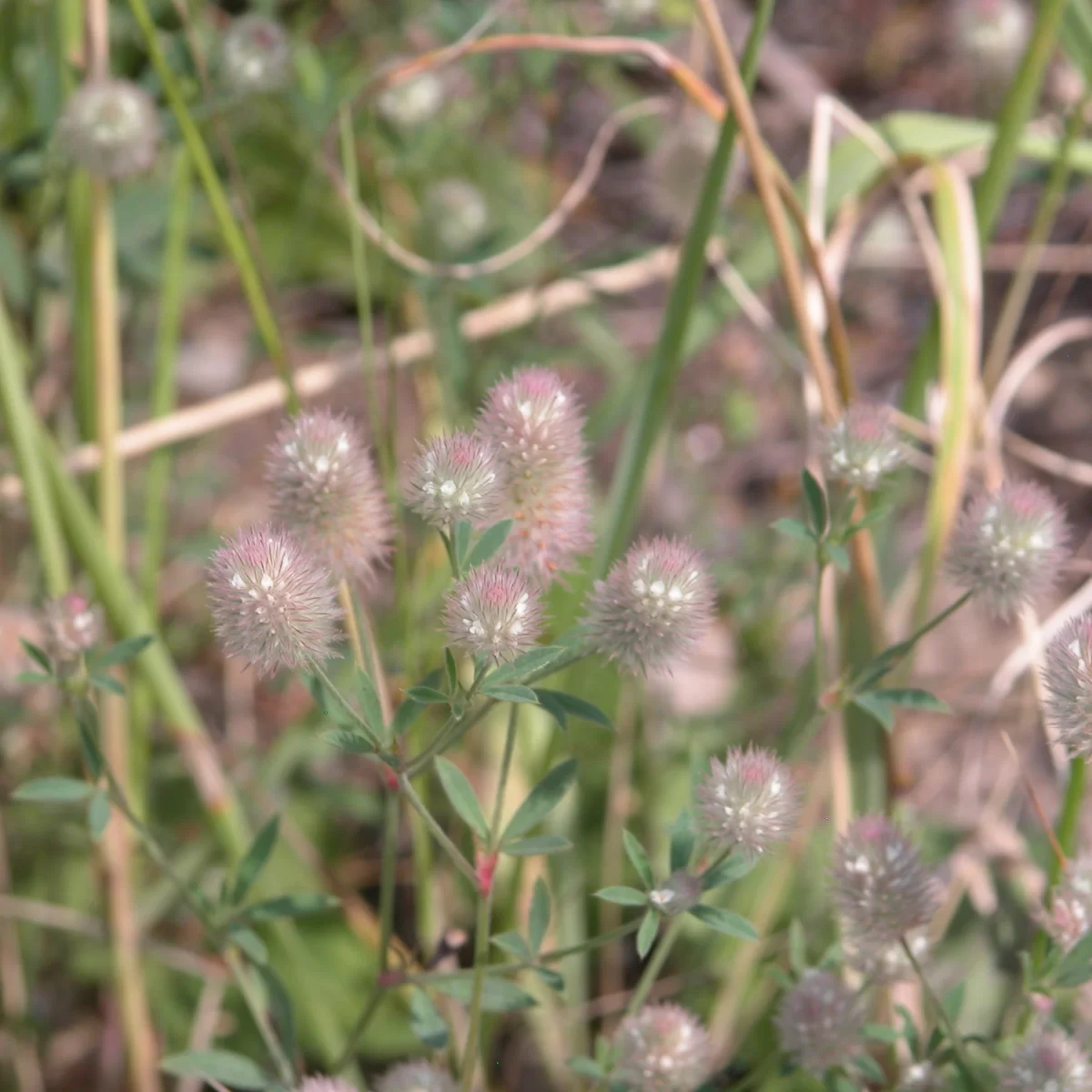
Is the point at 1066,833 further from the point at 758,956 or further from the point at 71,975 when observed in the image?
the point at 71,975

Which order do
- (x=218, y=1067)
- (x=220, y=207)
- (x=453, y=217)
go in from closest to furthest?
(x=218, y=1067), (x=220, y=207), (x=453, y=217)

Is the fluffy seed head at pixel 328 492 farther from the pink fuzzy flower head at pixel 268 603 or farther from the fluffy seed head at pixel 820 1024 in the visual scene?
the fluffy seed head at pixel 820 1024

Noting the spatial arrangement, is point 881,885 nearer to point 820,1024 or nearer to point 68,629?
point 820,1024

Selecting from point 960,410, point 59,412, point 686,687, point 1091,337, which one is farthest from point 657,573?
point 1091,337

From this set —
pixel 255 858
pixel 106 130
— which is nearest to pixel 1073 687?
pixel 255 858

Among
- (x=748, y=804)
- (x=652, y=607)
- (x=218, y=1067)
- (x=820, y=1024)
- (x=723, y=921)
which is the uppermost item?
(x=652, y=607)
